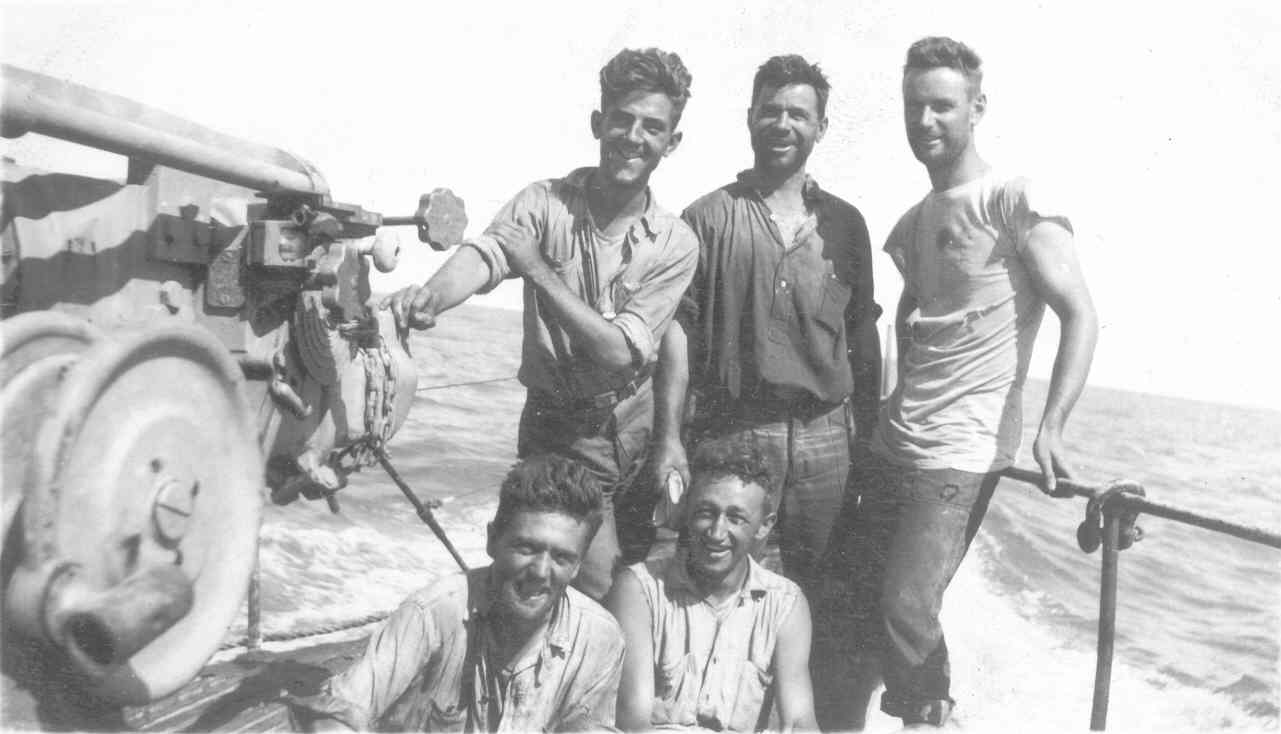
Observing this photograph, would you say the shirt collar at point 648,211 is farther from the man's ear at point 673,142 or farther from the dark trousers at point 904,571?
the dark trousers at point 904,571

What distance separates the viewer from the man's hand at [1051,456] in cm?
321

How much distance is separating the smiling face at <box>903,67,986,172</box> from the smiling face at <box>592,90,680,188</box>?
69 centimetres

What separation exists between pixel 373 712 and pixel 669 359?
142 centimetres

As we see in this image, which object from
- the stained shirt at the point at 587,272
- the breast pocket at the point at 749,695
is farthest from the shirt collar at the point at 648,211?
the breast pocket at the point at 749,695

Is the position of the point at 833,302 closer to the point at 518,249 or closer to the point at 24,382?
the point at 518,249

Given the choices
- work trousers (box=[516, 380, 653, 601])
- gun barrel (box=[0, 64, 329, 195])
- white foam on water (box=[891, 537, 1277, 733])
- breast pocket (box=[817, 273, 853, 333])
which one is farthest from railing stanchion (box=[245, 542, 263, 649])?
white foam on water (box=[891, 537, 1277, 733])

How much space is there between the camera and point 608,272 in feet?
10.9

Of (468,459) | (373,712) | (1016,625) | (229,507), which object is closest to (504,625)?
(373,712)

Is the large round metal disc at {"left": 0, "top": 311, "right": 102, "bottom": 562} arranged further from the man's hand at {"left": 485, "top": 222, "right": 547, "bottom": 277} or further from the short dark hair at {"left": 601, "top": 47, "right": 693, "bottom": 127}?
the short dark hair at {"left": 601, "top": 47, "right": 693, "bottom": 127}

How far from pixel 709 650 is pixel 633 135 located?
134 cm

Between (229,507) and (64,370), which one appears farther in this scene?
(229,507)

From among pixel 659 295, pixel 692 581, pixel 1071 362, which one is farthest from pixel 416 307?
pixel 1071 362

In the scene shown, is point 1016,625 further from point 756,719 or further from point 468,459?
point 756,719

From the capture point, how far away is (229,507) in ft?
7.41
